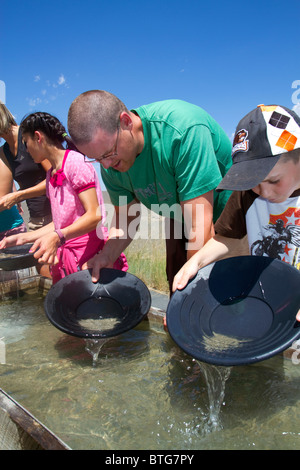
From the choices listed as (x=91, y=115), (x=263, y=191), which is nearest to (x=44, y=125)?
(x=91, y=115)

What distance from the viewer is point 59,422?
6.29 feet

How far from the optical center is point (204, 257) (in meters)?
2.05

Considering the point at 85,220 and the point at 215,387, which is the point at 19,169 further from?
the point at 215,387

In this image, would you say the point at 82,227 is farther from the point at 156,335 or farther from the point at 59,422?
the point at 59,422

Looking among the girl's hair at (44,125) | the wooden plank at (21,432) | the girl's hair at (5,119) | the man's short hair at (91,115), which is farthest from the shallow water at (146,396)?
the girl's hair at (5,119)

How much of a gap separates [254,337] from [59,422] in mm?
1027

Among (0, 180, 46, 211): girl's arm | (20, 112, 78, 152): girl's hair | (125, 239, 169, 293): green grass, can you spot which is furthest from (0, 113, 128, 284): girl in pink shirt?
(125, 239, 169, 293): green grass

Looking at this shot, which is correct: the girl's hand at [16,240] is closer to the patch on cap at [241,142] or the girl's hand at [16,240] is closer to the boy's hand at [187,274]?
the boy's hand at [187,274]

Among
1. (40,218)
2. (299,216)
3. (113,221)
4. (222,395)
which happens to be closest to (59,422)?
(222,395)

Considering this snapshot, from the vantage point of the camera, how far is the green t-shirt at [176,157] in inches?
82.4

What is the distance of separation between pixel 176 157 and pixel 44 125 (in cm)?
121

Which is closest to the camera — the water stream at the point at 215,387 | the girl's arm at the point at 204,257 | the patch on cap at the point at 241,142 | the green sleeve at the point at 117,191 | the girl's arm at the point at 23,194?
the patch on cap at the point at 241,142

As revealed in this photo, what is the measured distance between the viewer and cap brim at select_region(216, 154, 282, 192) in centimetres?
158

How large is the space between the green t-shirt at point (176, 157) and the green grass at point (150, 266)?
230 cm
